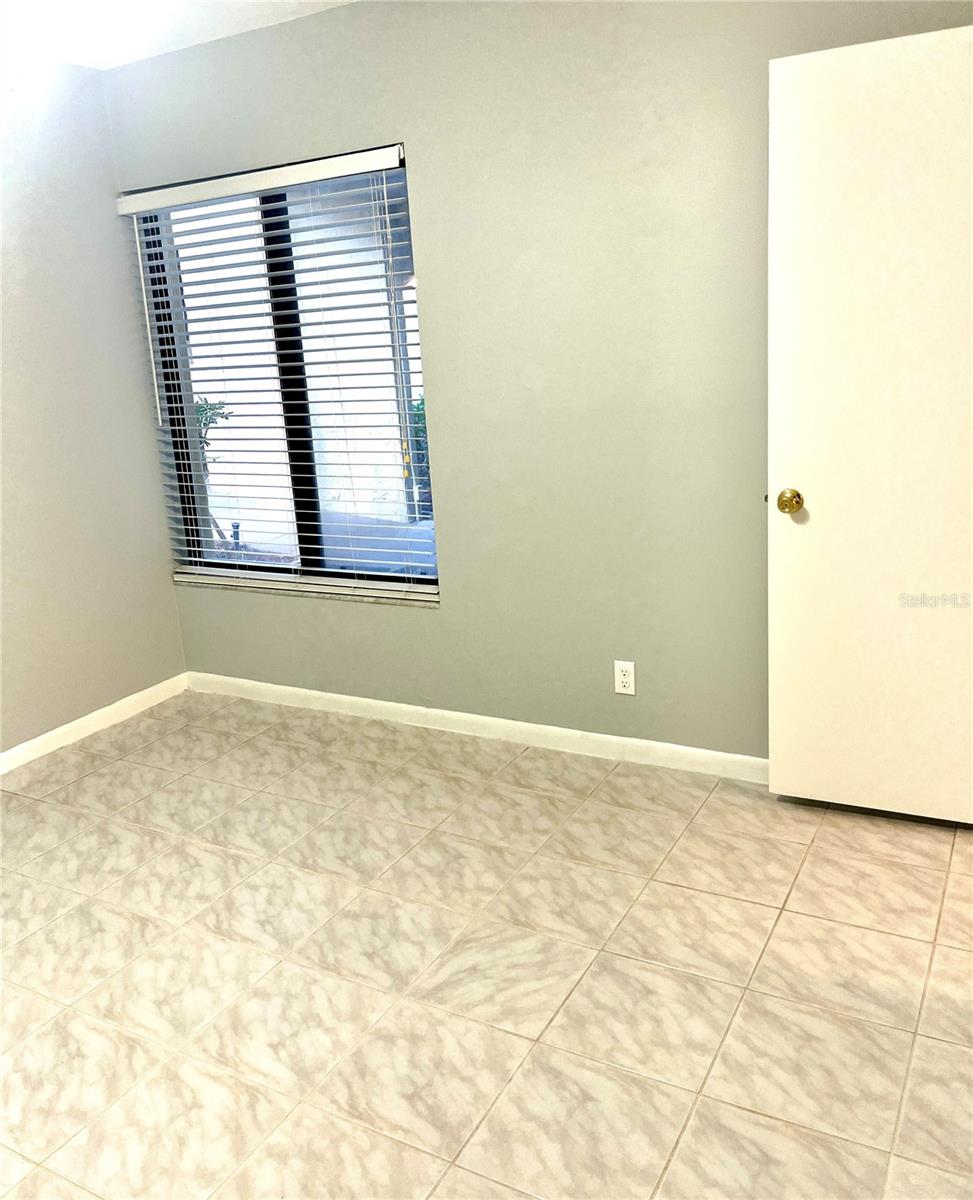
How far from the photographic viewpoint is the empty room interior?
190 cm

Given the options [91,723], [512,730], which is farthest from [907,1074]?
[91,723]

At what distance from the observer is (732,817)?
9.27 feet

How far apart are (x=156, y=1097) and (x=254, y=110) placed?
300 cm

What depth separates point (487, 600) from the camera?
339 centimetres

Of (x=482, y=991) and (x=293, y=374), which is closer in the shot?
(x=482, y=991)

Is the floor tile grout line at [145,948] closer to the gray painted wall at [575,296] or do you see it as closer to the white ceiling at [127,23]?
the gray painted wall at [575,296]

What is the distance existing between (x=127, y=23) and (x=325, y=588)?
6.44ft

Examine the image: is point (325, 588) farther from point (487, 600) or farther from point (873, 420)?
point (873, 420)

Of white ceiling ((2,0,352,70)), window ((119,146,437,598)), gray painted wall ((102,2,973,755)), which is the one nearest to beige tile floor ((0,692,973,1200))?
gray painted wall ((102,2,973,755))

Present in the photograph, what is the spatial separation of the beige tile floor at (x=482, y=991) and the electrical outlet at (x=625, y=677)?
9.8 inches

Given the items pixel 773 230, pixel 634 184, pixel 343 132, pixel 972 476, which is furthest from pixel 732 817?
pixel 343 132

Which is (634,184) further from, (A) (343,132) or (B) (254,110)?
(B) (254,110)
